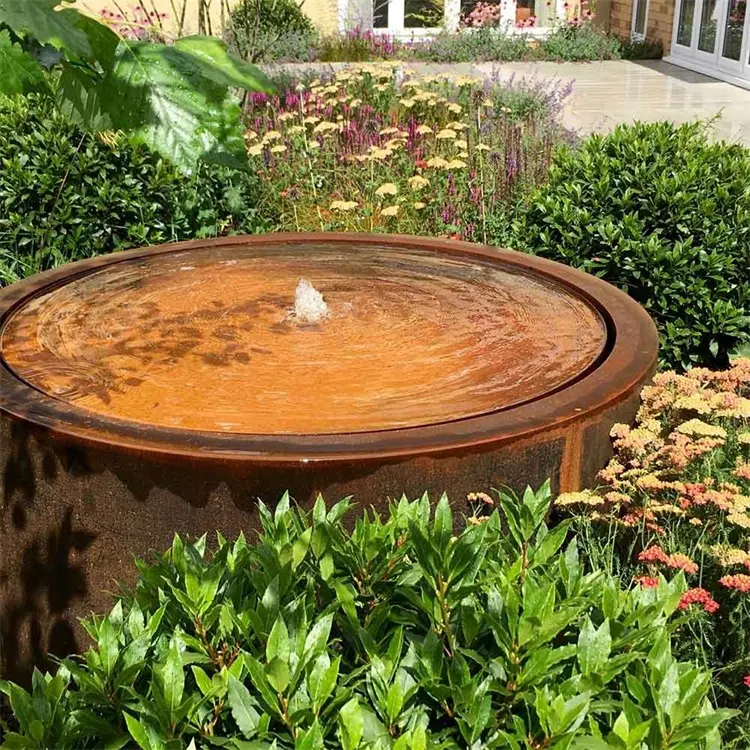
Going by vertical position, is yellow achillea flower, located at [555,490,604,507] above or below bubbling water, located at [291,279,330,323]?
below

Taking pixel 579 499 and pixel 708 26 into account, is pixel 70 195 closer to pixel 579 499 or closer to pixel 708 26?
pixel 579 499

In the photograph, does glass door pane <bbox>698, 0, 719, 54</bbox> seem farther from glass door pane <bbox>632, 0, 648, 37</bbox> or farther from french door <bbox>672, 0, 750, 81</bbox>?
glass door pane <bbox>632, 0, 648, 37</bbox>

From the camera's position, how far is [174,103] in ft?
4.32

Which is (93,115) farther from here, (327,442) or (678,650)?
(678,650)

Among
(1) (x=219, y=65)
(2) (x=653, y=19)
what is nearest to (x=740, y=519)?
(1) (x=219, y=65)

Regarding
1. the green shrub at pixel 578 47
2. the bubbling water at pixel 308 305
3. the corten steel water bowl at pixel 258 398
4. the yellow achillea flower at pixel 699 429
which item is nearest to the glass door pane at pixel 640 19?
the green shrub at pixel 578 47

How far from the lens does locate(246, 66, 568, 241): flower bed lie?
6363mm

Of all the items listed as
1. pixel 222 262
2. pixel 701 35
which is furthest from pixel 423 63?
pixel 222 262

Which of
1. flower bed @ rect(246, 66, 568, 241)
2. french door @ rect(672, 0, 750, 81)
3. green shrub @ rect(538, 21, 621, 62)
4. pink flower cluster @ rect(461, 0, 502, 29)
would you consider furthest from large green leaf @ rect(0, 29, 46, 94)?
pink flower cluster @ rect(461, 0, 502, 29)

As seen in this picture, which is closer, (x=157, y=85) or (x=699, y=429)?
(x=157, y=85)

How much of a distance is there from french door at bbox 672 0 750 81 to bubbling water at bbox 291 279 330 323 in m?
13.9

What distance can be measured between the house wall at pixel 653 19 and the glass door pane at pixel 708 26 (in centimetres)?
139

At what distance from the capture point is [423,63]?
Result: 18203 mm

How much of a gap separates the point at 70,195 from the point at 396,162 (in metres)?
2.60
